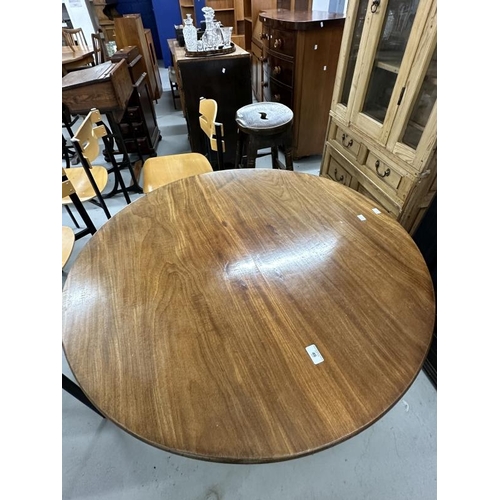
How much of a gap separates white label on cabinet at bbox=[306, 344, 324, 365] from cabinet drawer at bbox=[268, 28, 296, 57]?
8.22 feet

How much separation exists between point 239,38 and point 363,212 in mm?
4487

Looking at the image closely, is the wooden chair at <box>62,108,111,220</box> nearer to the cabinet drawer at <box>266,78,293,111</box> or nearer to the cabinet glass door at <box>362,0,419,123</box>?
the cabinet glass door at <box>362,0,419,123</box>

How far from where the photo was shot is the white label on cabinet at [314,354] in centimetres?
65

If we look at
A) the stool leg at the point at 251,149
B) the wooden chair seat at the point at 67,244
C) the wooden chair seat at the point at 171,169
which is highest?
the stool leg at the point at 251,149

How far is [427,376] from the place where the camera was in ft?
4.54

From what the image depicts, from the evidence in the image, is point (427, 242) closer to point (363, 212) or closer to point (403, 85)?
point (363, 212)

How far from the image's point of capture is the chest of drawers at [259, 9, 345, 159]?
7.34 ft

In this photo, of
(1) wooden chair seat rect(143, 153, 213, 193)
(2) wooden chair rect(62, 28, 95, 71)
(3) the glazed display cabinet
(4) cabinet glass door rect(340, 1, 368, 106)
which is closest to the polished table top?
(3) the glazed display cabinet

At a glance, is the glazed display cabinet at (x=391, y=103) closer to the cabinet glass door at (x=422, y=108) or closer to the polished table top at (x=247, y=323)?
the cabinet glass door at (x=422, y=108)

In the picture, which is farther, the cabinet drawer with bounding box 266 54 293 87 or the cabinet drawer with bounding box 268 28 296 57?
the cabinet drawer with bounding box 266 54 293 87

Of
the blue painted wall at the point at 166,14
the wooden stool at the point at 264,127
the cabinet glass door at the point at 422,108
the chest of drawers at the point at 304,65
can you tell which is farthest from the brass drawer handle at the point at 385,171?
the blue painted wall at the point at 166,14

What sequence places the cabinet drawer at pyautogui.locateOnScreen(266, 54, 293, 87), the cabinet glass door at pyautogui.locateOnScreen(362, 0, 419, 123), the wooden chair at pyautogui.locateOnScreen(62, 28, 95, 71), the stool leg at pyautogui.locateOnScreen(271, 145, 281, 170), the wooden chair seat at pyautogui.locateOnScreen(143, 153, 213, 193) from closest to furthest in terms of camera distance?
the cabinet glass door at pyautogui.locateOnScreen(362, 0, 419, 123) < the wooden chair seat at pyautogui.locateOnScreen(143, 153, 213, 193) < the stool leg at pyautogui.locateOnScreen(271, 145, 281, 170) < the cabinet drawer at pyautogui.locateOnScreen(266, 54, 293, 87) < the wooden chair at pyautogui.locateOnScreen(62, 28, 95, 71)

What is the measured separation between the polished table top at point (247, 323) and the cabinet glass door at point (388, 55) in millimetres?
767

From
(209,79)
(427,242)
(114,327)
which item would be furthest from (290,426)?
(209,79)
